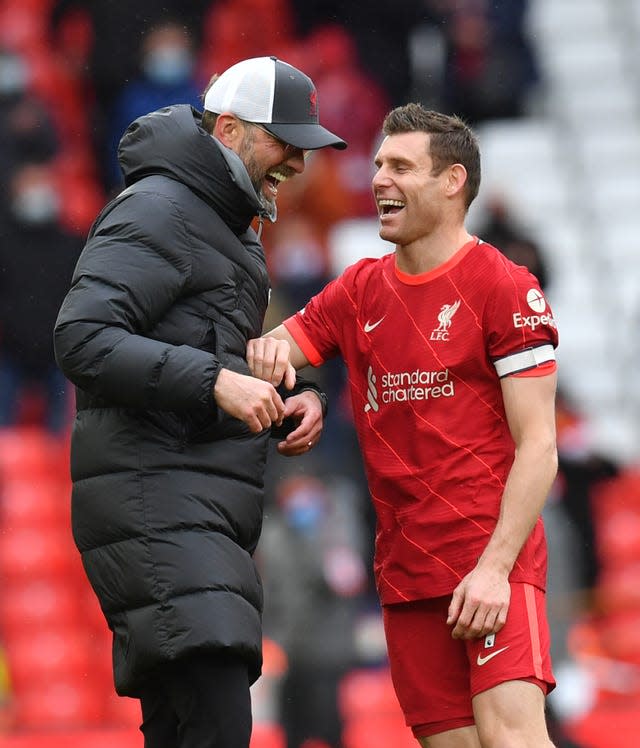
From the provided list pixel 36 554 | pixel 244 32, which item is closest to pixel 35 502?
pixel 36 554

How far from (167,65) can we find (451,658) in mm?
6868

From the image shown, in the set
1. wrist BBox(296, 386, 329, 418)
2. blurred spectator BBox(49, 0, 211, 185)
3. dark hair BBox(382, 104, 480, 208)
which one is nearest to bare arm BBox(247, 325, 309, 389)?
wrist BBox(296, 386, 329, 418)

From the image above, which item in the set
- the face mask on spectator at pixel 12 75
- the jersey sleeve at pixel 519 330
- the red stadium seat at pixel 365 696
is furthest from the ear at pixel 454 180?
the face mask on spectator at pixel 12 75

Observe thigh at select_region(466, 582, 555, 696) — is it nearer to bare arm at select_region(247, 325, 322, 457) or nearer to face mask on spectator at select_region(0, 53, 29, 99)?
bare arm at select_region(247, 325, 322, 457)

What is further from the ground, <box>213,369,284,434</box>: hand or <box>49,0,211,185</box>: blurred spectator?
<box>49,0,211,185</box>: blurred spectator

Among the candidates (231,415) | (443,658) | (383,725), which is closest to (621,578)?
(383,725)

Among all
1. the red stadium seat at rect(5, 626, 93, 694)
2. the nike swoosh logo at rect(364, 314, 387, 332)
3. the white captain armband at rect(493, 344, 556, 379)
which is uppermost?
the nike swoosh logo at rect(364, 314, 387, 332)

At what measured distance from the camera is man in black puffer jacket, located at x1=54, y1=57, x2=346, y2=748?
383 cm

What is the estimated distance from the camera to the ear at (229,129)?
4.26 metres

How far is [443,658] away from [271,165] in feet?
4.22

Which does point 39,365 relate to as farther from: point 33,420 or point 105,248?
point 105,248

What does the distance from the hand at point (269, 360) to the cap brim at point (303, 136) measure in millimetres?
479

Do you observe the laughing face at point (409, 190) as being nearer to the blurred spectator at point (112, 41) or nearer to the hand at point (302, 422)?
the hand at point (302, 422)

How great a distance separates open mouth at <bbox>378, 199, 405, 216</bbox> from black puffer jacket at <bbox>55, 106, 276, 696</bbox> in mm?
410
